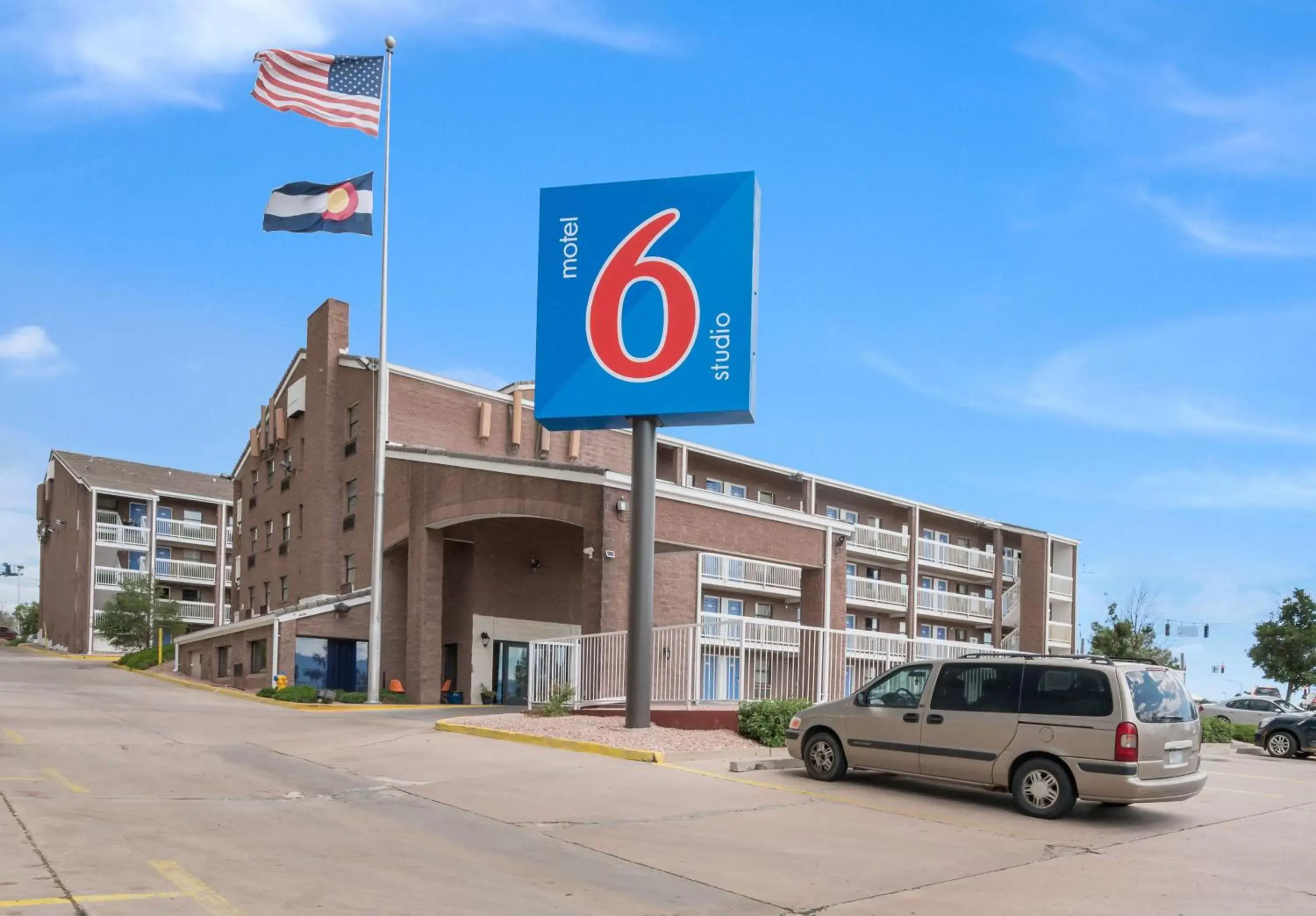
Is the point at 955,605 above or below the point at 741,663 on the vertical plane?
below

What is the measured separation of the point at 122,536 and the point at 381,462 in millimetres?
48056

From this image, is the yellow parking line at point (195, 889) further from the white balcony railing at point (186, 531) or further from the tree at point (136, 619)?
the white balcony railing at point (186, 531)

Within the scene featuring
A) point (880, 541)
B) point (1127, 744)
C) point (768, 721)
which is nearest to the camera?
point (1127, 744)

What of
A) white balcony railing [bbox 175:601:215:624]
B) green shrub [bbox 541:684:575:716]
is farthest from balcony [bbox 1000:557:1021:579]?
white balcony railing [bbox 175:601:215:624]

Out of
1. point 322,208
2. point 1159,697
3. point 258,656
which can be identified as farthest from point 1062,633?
point 1159,697

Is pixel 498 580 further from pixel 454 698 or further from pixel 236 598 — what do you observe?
pixel 236 598

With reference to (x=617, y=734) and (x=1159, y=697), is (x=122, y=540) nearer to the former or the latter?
(x=617, y=734)

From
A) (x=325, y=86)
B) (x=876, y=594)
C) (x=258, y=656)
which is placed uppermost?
(x=325, y=86)

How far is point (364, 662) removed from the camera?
3525 cm

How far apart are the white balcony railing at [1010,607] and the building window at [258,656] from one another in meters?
41.3

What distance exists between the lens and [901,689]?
14.2 metres

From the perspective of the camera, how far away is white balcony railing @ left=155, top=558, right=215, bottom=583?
74188 mm

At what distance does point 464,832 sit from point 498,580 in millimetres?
23458

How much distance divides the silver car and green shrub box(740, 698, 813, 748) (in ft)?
75.8
